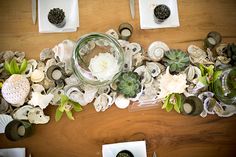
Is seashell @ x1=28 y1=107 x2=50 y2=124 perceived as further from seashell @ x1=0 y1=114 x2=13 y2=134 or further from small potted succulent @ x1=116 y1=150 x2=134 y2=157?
small potted succulent @ x1=116 y1=150 x2=134 y2=157

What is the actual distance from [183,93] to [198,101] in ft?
0.16

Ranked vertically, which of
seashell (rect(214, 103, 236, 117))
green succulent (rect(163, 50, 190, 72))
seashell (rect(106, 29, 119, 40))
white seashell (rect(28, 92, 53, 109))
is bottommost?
seashell (rect(214, 103, 236, 117))

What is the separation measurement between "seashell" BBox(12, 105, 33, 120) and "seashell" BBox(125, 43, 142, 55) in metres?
0.29

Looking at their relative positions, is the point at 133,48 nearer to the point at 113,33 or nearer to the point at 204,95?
the point at 113,33

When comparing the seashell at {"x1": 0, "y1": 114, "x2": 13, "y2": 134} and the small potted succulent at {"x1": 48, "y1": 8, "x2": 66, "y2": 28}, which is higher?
the small potted succulent at {"x1": 48, "y1": 8, "x2": 66, "y2": 28}

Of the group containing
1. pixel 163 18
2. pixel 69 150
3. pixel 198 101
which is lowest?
pixel 69 150

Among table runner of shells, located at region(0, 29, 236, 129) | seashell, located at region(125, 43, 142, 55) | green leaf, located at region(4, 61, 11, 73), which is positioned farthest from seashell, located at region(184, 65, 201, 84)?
green leaf, located at region(4, 61, 11, 73)

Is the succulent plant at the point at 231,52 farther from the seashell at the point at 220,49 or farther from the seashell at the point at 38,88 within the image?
the seashell at the point at 38,88

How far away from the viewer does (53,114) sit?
811 mm

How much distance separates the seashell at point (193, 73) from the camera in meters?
0.81

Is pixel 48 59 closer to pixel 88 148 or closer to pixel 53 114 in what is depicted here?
pixel 53 114

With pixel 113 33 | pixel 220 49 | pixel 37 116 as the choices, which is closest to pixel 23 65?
pixel 37 116

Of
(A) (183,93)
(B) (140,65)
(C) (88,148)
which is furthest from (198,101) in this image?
(C) (88,148)

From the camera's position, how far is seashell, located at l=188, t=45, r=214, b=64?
0.83m
